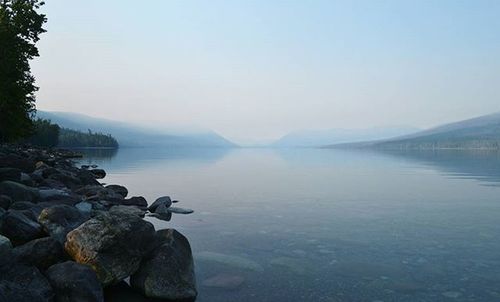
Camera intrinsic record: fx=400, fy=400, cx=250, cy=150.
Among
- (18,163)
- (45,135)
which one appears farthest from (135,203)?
(45,135)

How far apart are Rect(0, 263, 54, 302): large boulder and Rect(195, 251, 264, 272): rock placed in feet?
22.1

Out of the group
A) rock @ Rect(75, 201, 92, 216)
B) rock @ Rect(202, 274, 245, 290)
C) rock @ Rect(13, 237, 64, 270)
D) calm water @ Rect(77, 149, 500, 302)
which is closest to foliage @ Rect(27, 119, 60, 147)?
calm water @ Rect(77, 149, 500, 302)

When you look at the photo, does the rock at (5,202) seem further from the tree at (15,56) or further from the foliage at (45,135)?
the foliage at (45,135)

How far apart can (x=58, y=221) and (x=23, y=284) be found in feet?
14.0

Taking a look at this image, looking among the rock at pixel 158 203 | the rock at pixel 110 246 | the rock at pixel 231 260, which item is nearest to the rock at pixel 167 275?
the rock at pixel 110 246

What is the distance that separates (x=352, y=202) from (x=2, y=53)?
40.9 meters

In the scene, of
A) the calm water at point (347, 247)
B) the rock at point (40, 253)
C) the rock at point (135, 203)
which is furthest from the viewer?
the rock at point (135, 203)

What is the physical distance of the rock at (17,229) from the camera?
1248 centimetres

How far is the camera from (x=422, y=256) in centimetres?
1653

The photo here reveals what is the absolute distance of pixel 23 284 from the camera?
1003 cm

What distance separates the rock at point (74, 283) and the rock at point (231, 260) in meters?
5.60

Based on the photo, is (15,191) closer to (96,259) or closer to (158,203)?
(158,203)

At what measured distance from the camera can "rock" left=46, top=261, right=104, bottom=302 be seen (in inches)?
412

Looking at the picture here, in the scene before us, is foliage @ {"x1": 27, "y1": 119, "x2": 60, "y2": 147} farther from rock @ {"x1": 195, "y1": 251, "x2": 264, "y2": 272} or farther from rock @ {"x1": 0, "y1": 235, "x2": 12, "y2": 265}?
rock @ {"x1": 0, "y1": 235, "x2": 12, "y2": 265}
